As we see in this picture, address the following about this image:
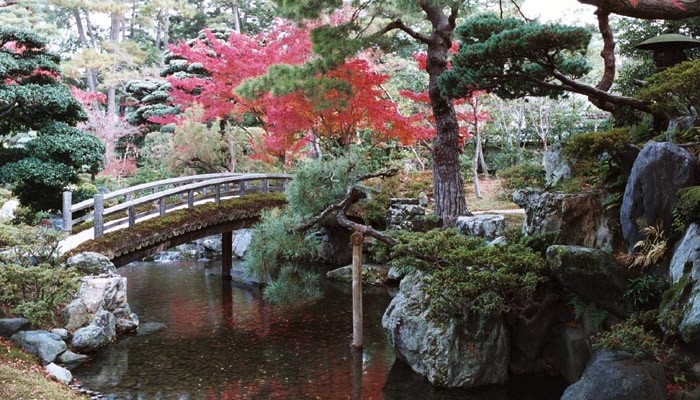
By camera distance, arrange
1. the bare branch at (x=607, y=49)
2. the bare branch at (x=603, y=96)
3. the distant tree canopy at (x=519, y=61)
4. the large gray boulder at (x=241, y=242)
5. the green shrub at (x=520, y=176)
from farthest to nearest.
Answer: the large gray boulder at (x=241, y=242) → the green shrub at (x=520, y=176) → the bare branch at (x=607, y=49) → the bare branch at (x=603, y=96) → the distant tree canopy at (x=519, y=61)

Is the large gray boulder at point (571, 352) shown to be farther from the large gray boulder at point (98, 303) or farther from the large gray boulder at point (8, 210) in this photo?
the large gray boulder at point (8, 210)

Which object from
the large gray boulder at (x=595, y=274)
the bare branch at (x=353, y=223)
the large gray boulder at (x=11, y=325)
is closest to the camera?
the large gray boulder at (x=595, y=274)

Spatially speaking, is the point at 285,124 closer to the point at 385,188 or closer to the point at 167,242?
the point at 385,188

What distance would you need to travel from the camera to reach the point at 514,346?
323 inches

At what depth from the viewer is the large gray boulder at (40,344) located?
25.7 ft

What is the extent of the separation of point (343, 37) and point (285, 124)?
12.8 ft

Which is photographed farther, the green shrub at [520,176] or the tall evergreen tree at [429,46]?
the green shrub at [520,176]

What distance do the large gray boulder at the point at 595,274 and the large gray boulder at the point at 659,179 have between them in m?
0.51

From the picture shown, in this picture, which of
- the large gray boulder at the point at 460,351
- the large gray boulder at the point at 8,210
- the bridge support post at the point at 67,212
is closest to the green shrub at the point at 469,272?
the large gray boulder at the point at 460,351

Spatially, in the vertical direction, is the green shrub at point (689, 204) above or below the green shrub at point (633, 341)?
above

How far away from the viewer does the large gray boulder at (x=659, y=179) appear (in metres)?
6.46

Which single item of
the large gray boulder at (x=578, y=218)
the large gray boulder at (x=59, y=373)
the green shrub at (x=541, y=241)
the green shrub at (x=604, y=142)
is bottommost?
the large gray boulder at (x=59, y=373)

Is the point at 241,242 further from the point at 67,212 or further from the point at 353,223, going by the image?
the point at 353,223

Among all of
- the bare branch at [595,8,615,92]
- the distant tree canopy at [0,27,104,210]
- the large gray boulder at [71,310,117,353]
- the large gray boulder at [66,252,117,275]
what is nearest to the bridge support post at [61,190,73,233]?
the large gray boulder at [66,252,117,275]
